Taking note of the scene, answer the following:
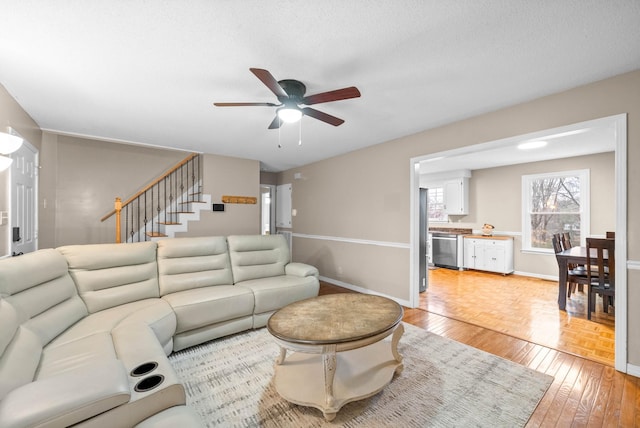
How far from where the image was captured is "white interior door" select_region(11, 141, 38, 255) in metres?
2.73

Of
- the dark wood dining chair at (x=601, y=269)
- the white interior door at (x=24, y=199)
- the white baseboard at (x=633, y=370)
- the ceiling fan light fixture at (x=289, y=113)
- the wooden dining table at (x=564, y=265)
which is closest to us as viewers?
the white baseboard at (x=633, y=370)

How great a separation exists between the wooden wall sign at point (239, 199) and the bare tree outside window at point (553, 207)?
576cm

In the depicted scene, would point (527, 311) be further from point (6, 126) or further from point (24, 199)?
point (24, 199)

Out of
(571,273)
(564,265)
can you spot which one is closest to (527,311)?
(564,265)

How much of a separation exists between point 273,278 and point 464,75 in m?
3.00

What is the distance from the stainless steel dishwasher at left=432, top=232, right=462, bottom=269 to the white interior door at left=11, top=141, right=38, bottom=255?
7.08m

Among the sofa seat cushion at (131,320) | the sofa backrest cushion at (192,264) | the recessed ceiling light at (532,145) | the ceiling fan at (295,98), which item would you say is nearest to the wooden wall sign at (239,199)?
the sofa backrest cushion at (192,264)

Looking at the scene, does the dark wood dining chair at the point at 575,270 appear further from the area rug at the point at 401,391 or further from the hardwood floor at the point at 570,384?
the area rug at the point at 401,391

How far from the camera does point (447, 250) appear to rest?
21.2 ft

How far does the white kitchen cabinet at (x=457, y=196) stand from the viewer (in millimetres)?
6402

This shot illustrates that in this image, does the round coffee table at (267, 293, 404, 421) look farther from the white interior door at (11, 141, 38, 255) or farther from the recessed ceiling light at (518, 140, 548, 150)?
the recessed ceiling light at (518, 140, 548, 150)

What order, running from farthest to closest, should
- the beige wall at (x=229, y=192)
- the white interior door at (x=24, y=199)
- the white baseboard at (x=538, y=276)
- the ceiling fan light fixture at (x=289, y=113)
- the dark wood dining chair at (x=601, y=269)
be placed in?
the white baseboard at (x=538, y=276) < the beige wall at (x=229, y=192) < the dark wood dining chair at (x=601, y=269) < the white interior door at (x=24, y=199) < the ceiling fan light fixture at (x=289, y=113)

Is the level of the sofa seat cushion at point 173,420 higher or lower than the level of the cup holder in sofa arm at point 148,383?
lower

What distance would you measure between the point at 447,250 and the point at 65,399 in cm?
678
